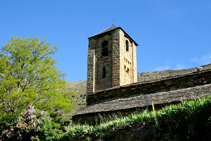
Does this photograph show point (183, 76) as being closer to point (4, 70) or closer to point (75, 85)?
point (4, 70)

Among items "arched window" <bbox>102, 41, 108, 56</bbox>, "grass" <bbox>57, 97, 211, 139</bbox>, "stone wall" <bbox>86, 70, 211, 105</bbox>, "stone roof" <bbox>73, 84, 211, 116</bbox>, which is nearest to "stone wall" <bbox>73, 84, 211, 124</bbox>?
"stone roof" <bbox>73, 84, 211, 116</bbox>

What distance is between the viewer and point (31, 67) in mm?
14695

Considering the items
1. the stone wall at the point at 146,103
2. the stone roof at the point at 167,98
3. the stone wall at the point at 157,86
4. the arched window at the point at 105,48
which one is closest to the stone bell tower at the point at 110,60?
the arched window at the point at 105,48

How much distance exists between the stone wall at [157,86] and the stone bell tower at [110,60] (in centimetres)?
374

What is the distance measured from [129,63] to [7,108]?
12.5 meters

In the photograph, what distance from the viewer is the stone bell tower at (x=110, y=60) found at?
2000 centimetres

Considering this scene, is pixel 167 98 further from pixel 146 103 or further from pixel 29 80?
pixel 29 80

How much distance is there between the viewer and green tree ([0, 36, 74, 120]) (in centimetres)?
1327

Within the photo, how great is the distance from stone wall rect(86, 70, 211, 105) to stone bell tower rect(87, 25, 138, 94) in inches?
147

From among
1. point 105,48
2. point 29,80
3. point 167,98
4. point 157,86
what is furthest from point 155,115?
point 105,48

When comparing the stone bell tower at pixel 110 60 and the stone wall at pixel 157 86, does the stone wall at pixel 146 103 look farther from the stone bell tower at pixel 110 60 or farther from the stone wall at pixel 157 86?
the stone bell tower at pixel 110 60

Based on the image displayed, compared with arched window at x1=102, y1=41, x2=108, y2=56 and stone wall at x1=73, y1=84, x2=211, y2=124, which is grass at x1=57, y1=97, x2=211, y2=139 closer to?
Answer: stone wall at x1=73, y1=84, x2=211, y2=124

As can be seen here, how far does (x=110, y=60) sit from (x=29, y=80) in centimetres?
842

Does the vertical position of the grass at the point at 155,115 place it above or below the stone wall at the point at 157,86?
below
